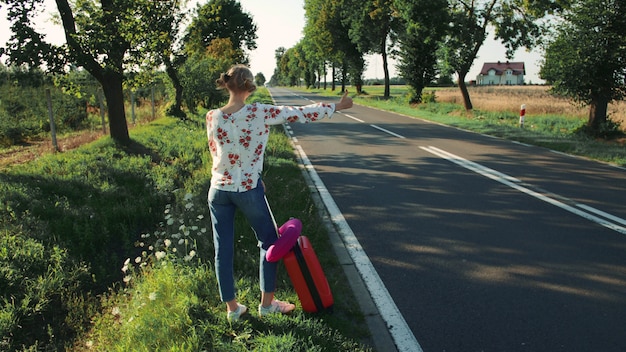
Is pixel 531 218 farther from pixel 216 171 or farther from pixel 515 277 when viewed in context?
pixel 216 171

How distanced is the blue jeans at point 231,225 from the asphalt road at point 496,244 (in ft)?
3.75

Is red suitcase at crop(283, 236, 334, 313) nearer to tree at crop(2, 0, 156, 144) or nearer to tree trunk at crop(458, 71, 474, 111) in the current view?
tree at crop(2, 0, 156, 144)

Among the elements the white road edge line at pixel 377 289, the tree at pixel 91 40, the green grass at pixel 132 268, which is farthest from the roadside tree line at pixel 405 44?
the white road edge line at pixel 377 289

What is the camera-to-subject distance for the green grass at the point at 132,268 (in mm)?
3000

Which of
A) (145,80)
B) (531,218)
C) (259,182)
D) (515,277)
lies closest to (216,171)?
(259,182)

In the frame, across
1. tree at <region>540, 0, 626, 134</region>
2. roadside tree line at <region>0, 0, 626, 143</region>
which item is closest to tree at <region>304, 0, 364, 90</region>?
roadside tree line at <region>0, 0, 626, 143</region>

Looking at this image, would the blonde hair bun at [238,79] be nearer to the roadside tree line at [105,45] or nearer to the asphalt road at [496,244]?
the asphalt road at [496,244]

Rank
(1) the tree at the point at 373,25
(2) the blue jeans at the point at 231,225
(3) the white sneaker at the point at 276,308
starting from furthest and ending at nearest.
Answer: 1. (1) the tree at the point at 373,25
2. (3) the white sneaker at the point at 276,308
3. (2) the blue jeans at the point at 231,225

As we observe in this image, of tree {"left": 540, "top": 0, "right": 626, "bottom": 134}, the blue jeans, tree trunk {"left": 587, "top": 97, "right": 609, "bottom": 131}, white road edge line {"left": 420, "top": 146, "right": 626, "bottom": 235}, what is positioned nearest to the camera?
the blue jeans

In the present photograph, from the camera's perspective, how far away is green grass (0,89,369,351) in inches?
118

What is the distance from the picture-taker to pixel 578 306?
3.26 meters

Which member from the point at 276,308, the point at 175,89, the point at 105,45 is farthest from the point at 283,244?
the point at 175,89

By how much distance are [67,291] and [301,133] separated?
1097 cm

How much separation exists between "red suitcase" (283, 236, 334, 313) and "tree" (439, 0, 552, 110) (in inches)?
862
